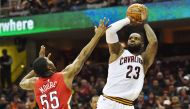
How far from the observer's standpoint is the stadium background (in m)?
16.2

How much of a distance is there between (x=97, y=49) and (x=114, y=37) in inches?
643

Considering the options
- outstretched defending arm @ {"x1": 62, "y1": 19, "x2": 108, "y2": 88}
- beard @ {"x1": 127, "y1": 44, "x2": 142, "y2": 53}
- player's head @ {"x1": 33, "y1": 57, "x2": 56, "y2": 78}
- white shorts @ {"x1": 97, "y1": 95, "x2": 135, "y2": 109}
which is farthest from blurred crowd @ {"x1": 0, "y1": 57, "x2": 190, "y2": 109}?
player's head @ {"x1": 33, "y1": 57, "x2": 56, "y2": 78}

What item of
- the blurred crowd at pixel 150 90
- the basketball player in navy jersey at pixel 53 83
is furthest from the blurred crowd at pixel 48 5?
the basketball player in navy jersey at pixel 53 83

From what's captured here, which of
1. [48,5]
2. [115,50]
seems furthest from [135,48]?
[48,5]

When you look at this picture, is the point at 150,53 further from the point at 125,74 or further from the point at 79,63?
the point at 79,63

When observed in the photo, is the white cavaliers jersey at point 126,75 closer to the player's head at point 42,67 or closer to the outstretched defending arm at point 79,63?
the outstretched defending arm at point 79,63

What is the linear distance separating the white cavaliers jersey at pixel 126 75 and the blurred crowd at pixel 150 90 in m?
7.49

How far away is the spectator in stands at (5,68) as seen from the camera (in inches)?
835

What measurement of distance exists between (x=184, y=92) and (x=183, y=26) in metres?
6.58

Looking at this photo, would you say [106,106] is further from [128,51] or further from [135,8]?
[135,8]

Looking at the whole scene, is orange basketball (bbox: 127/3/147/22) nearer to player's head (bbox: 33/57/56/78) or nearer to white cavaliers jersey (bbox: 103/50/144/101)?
white cavaliers jersey (bbox: 103/50/144/101)

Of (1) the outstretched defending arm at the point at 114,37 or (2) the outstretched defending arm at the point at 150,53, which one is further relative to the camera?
(2) the outstretched defending arm at the point at 150,53

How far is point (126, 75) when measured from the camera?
729 centimetres

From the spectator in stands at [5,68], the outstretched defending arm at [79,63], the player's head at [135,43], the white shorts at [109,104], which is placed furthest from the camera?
the spectator in stands at [5,68]
